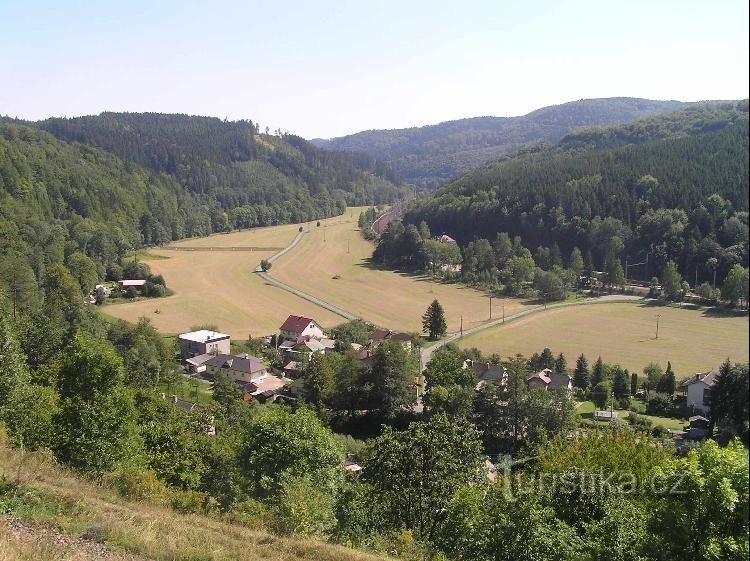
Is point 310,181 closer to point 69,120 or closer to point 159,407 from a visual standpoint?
point 69,120

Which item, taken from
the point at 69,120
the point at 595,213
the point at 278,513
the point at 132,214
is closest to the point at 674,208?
the point at 595,213

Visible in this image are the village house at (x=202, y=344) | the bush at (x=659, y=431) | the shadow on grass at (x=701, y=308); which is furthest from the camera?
the shadow on grass at (x=701, y=308)

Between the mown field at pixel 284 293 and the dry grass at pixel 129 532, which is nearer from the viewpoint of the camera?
the dry grass at pixel 129 532

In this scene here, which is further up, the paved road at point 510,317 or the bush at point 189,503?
the bush at point 189,503

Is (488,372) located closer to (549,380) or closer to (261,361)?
(549,380)

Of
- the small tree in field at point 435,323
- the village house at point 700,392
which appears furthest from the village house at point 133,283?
the village house at point 700,392

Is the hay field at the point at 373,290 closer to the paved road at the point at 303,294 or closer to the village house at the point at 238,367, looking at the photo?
the paved road at the point at 303,294
